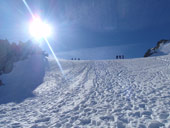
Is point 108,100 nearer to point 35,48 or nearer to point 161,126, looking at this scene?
point 161,126

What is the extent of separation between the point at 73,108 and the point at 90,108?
0.86 metres

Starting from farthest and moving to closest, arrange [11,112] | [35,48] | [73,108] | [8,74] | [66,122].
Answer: [35,48]
[8,74]
[11,112]
[73,108]
[66,122]

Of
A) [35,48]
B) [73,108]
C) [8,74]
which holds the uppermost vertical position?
[35,48]

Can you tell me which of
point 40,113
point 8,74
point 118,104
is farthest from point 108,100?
point 8,74

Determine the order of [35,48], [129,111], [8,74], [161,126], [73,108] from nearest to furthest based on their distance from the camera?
[161,126] → [129,111] → [73,108] → [8,74] → [35,48]

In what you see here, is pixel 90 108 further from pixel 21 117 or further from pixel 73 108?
pixel 21 117

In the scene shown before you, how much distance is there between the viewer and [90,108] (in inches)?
197

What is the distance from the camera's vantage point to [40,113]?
16.6 ft

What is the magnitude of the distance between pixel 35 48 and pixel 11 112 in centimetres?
2461

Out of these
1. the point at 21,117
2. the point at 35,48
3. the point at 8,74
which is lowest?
the point at 21,117

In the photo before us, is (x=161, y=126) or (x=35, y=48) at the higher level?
(x=35, y=48)

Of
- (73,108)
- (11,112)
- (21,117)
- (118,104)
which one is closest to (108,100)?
(118,104)

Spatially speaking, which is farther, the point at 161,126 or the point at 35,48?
the point at 35,48

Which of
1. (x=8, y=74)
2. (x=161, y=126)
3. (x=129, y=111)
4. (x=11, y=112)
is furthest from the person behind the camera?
(x=8, y=74)
